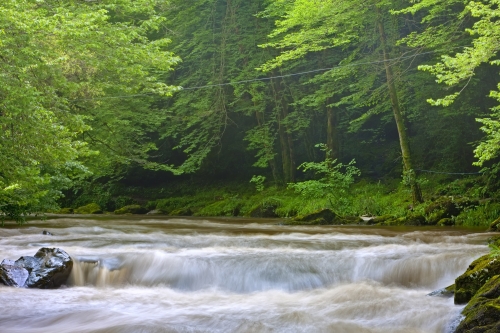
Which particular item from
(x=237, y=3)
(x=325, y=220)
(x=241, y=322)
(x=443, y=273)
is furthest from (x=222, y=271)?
(x=237, y=3)

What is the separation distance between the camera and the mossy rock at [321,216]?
15.0 m

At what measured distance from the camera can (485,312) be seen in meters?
4.49

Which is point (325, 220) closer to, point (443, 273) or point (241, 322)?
point (443, 273)

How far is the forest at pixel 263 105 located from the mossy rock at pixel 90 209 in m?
0.10

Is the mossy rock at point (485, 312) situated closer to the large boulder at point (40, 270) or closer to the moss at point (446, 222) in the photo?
the large boulder at point (40, 270)

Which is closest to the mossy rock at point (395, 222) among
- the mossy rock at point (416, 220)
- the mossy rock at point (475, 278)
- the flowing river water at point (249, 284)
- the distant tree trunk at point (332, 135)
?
the mossy rock at point (416, 220)

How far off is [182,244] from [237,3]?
13.7 meters

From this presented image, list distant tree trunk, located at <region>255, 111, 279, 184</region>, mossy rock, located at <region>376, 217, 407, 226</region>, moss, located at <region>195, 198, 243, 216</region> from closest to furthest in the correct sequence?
mossy rock, located at <region>376, 217, 407, 226</region>, moss, located at <region>195, 198, 243, 216</region>, distant tree trunk, located at <region>255, 111, 279, 184</region>

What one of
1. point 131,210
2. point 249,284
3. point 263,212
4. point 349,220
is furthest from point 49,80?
point 131,210

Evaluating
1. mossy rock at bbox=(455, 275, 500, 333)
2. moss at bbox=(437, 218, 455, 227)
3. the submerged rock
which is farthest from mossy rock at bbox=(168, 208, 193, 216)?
mossy rock at bbox=(455, 275, 500, 333)

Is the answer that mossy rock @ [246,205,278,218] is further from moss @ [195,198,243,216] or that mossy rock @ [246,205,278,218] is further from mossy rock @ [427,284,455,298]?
mossy rock @ [427,284,455,298]

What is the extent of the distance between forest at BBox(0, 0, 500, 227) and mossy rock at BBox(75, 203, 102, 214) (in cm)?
10

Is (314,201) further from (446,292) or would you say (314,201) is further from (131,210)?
(446,292)

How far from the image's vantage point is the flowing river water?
19.1 ft
